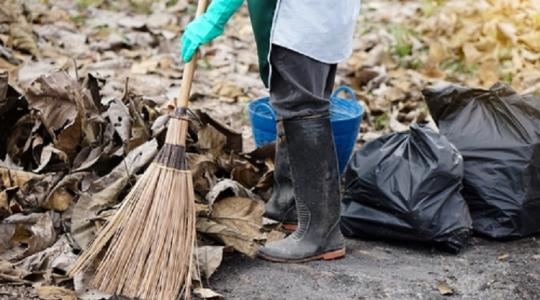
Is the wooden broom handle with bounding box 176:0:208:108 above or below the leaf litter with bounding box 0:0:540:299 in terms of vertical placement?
above

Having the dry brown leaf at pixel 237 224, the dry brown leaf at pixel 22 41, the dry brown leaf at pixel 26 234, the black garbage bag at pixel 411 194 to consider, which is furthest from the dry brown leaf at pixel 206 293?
the dry brown leaf at pixel 22 41

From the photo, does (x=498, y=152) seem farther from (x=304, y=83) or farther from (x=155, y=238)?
(x=155, y=238)

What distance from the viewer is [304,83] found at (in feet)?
11.3

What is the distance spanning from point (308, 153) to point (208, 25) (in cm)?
64

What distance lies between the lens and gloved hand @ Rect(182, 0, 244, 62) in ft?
10.9

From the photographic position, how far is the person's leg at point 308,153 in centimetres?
343

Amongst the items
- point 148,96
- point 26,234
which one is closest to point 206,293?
point 26,234

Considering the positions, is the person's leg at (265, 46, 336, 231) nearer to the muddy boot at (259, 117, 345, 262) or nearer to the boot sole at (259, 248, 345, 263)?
the muddy boot at (259, 117, 345, 262)

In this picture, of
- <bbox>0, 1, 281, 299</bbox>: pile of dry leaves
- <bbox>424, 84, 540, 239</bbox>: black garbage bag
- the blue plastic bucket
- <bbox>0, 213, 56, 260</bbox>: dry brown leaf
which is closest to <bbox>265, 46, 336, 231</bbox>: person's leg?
<bbox>0, 1, 281, 299</bbox>: pile of dry leaves

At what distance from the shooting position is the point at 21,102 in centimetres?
419

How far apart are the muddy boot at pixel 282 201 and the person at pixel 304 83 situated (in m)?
0.14

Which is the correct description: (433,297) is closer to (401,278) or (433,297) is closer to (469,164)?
(401,278)

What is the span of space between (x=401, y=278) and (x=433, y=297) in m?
0.18

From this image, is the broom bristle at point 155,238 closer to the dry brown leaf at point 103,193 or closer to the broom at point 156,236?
the broom at point 156,236
